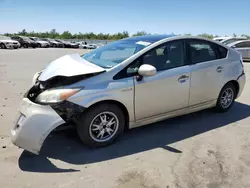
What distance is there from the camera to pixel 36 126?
131 inches

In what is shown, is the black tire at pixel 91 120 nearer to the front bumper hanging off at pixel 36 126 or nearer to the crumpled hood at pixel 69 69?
the front bumper hanging off at pixel 36 126

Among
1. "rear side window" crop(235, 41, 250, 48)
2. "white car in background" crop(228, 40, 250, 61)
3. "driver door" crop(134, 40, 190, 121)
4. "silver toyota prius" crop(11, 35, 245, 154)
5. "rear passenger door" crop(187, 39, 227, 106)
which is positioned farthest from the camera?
"rear side window" crop(235, 41, 250, 48)

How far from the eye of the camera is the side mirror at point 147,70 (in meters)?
3.80

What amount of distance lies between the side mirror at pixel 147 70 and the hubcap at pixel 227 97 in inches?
80.7

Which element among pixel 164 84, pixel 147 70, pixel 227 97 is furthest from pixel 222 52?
pixel 147 70

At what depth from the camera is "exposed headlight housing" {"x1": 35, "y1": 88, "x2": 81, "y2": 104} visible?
11.2 ft

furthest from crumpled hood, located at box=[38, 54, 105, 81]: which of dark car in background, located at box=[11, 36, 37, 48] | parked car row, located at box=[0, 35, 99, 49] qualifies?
dark car in background, located at box=[11, 36, 37, 48]

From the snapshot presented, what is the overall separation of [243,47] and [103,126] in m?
15.5

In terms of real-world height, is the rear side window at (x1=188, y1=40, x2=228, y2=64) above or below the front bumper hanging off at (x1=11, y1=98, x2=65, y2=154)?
above

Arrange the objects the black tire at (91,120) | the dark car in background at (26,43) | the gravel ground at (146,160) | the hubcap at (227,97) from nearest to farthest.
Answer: the gravel ground at (146,160) < the black tire at (91,120) < the hubcap at (227,97) < the dark car in background at (26,43)

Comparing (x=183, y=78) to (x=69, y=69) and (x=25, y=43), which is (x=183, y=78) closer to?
(x=69, y=69)

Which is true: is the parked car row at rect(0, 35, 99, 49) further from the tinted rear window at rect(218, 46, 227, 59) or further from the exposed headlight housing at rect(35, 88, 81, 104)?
the exposed headlight housing at rect(35, 88, 81, 104)

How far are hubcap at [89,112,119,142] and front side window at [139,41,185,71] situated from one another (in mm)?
1012

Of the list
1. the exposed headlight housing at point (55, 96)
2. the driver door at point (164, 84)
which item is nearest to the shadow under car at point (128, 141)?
the driver door at point (164, 84)
